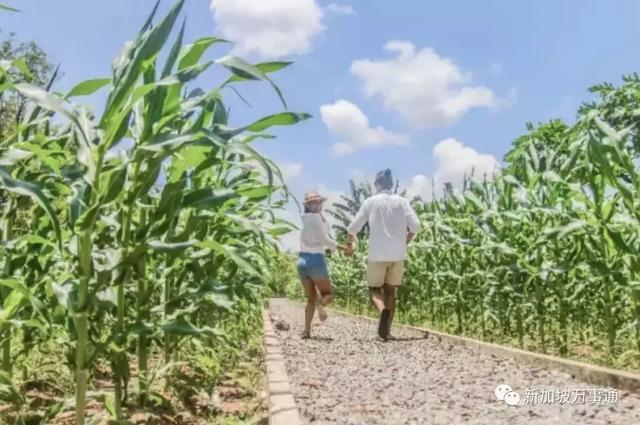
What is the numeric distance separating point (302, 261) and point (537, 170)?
9.57 ft

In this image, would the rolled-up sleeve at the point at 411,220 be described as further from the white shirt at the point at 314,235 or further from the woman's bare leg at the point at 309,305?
the woman's bare leg at the point at 309,305

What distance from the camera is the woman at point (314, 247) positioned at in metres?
7.34

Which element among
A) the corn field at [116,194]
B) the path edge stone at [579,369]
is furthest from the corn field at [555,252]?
the corn field at [116,194]

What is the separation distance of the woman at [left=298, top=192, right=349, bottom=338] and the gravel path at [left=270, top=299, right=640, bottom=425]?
1.78m

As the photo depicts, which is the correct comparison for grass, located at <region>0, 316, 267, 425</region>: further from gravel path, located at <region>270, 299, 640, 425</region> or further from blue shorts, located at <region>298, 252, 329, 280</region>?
blue shorts, located at <region>298, 252, 329, 280</region>

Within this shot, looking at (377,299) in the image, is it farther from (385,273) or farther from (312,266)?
(312,266)

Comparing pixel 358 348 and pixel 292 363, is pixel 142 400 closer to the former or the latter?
pixel 292 363

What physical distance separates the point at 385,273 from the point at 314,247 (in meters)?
0.83

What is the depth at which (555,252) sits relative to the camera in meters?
4.74

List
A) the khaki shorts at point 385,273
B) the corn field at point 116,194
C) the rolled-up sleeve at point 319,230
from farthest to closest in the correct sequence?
the rolled-up sleeve at point 319,230
the khaki shorts at point 385,273
the corn field at point 116,194

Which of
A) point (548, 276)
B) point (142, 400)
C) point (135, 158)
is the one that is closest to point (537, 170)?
point (548, 276)

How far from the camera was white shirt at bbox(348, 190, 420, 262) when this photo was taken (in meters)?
6.95

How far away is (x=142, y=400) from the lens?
2564mm

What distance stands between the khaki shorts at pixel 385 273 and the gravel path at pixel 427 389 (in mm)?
1368
